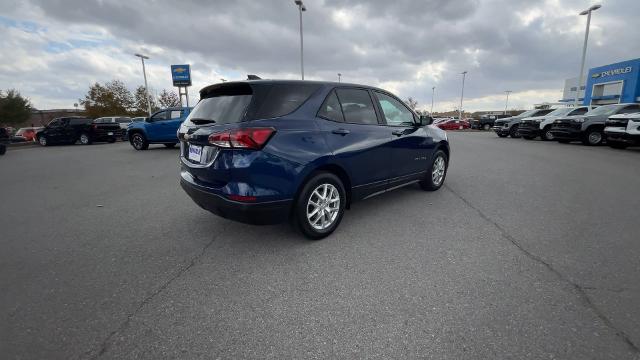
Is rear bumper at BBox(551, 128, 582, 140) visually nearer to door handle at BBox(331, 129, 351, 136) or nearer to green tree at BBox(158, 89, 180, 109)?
door handle at BBox(331, 129, 351, 136)

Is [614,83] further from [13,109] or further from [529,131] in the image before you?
[13,109]

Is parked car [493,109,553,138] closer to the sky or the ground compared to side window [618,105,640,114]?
closer to the ground

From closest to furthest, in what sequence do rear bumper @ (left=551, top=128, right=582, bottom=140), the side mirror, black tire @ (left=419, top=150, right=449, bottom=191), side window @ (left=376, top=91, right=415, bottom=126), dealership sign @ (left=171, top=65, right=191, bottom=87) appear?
side window @ (left=376, top=91, right=415, bottom=126) < the side mirror < black tire @ (left=419, top=150, right=449, bottom=191) < rear bumper @ (left=551, top=128, right=582, bottom=140) < dealership sign @ (left=171, top=65, right=191, bottom=87)

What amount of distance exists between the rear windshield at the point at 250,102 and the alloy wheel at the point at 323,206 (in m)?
0.92

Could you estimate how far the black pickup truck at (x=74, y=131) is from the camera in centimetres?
1723

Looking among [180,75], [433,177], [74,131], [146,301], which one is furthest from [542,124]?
[180,75]

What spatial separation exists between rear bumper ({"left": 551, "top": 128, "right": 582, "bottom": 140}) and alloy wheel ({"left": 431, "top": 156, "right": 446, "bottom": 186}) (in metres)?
12.5

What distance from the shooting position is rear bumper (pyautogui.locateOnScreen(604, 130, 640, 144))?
33.9 feet

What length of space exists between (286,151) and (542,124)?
18319mm

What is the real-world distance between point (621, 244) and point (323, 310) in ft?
10.9

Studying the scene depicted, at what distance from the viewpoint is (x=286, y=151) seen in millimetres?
2828

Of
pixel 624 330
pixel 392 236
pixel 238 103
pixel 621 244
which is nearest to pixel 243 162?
pixel 238 103

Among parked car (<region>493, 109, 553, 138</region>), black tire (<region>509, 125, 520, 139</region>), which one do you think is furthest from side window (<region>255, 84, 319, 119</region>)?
black tire (<region>509, 125, 520, 139</region>)

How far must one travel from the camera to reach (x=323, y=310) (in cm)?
216
